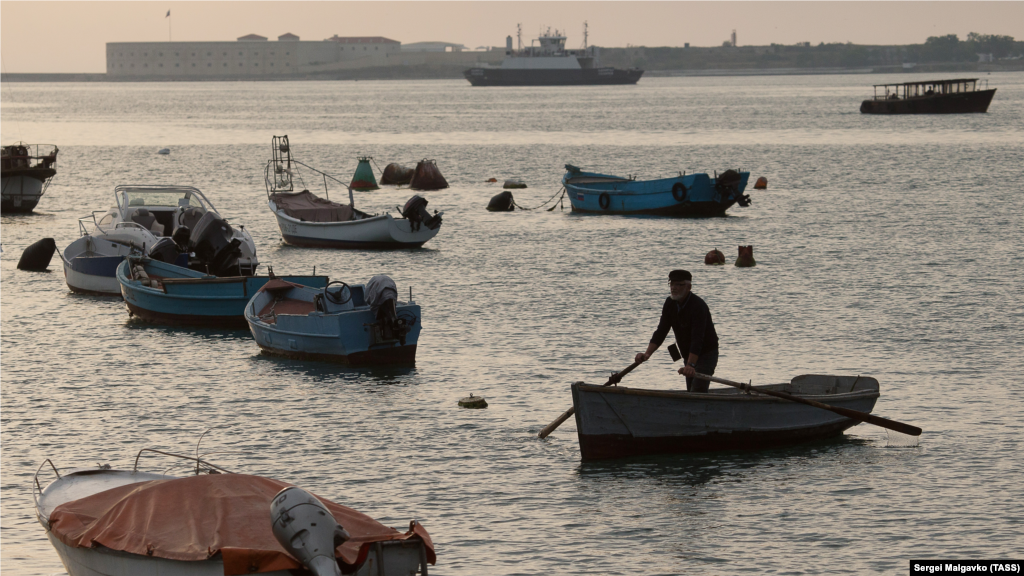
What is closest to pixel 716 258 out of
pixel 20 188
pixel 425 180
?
pixel 425 180

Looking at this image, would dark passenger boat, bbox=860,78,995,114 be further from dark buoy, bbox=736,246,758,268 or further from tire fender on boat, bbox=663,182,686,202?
dark buoy, bbox=736,246,758,268

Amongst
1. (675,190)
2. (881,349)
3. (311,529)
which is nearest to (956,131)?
(675,190)

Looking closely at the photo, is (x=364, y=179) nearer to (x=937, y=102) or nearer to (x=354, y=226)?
(x=354, y=226)

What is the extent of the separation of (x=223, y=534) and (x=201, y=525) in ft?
0.86

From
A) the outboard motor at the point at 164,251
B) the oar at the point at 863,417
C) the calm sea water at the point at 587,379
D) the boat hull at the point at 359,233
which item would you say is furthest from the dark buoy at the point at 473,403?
the boat hull at the point at 359,233

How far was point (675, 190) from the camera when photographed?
4666cm

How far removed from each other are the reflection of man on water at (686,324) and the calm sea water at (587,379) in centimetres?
148

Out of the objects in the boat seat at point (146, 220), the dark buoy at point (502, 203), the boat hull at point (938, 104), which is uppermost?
the boat hull at point (938, 104)

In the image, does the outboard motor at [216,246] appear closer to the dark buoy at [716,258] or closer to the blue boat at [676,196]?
the dark buoy at [716,258]

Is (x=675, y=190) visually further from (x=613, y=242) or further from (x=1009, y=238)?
(x=1009, y=238)

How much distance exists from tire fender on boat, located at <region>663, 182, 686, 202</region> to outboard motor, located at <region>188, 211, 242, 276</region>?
22414mm

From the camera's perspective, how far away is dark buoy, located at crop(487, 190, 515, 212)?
5038 cm

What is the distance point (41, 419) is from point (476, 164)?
5978 cm

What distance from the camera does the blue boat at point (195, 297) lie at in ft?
82.4
